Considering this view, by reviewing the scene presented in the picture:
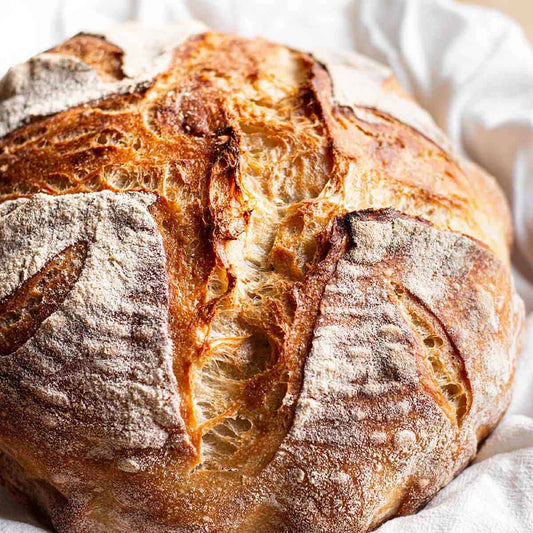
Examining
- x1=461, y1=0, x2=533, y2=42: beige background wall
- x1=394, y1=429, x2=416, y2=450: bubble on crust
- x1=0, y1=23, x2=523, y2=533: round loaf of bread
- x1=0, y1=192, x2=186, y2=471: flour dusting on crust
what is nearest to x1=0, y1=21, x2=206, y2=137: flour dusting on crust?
x1=0, y1=23, x2=523, y2=533: round loaf of bread

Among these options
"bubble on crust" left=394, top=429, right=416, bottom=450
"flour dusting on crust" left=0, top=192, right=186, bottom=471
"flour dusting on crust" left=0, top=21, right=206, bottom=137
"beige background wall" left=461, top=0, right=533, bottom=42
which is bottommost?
"bubble on crust" left=394, top=429, right=416, bottom=450

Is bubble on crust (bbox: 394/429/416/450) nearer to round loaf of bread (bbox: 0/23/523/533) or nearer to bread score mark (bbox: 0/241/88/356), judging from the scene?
round loaf of bread (bbox: 0/23/523/533)

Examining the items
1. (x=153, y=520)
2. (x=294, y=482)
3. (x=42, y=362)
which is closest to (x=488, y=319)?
(x=294, y=482)

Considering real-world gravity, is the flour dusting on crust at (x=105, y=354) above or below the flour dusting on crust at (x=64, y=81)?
below

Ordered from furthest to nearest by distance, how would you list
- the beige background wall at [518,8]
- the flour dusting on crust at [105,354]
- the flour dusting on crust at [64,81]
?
the beige background wall at [518,8] → the flour dusting on crust at [64,81] → the flour dusting on crust at [105,354]

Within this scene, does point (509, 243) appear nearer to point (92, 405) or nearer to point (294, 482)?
point (294, 482)

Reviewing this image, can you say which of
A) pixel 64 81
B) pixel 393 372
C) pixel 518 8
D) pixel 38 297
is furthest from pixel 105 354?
pixel 518 8

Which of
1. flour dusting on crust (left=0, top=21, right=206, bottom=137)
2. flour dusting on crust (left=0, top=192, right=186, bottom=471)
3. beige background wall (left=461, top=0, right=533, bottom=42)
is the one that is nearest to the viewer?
flour dusting on crust (left=0, top=192, right=186, bottom=471)

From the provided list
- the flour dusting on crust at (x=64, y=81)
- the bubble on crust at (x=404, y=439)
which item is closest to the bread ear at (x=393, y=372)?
the bubble on crust at (x=404, y=439)

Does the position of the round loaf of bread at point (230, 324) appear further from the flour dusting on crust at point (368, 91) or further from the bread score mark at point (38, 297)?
the flour dusting on crust at point (368, 91)
